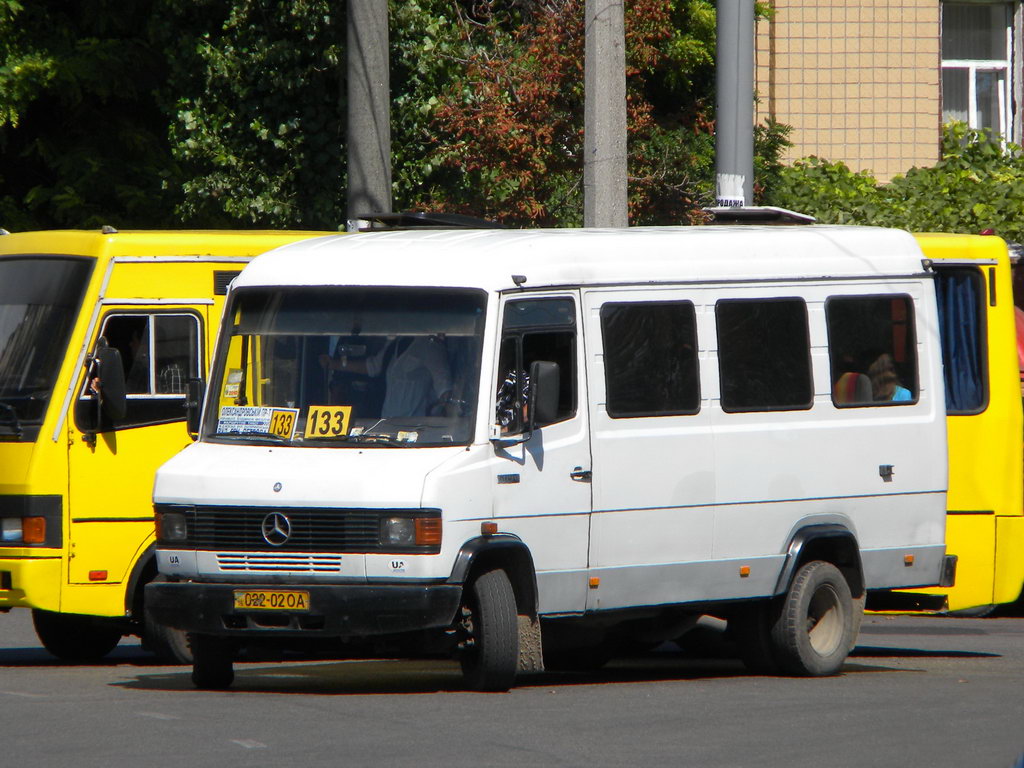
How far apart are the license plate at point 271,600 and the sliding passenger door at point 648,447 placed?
166 centimetres

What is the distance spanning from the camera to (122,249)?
12.5m

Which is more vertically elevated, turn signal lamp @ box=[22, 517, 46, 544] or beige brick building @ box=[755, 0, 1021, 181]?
beige brick building @ box=[755, 0, 1021, 181]

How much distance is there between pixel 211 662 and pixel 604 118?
18.8 ft

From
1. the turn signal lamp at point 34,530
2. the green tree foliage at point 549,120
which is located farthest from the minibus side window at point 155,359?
the green tree foliage at point 549,120

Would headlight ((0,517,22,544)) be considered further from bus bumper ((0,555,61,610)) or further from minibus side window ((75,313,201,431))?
minibus side window ((75,313,201,431))

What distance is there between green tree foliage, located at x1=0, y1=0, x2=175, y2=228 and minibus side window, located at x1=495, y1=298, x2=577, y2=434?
10364 millimetres

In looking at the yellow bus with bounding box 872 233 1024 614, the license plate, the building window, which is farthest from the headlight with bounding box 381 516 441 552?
the building window

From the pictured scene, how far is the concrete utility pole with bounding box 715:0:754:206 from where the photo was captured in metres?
15.5

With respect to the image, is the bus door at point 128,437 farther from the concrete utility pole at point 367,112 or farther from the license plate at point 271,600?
the concrete utility pole at point 367,112

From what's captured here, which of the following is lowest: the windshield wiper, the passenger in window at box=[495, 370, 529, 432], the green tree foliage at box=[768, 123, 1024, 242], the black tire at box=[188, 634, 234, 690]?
the black tire at box=[188, 634, 234, 690]

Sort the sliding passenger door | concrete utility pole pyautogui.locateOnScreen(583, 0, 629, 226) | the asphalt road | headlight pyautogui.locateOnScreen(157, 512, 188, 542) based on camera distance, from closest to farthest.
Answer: the asphalt road < headlight pyautogui.locateOnScreen(157, 512, 188, 542) < the sliding passenger door < concrete utility pole pyautogui.locateOnScreen(583, 0, 629, 226)

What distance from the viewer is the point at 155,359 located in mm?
12656

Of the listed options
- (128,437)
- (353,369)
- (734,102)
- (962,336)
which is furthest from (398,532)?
(734,102)

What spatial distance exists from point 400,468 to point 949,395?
4742 mm
